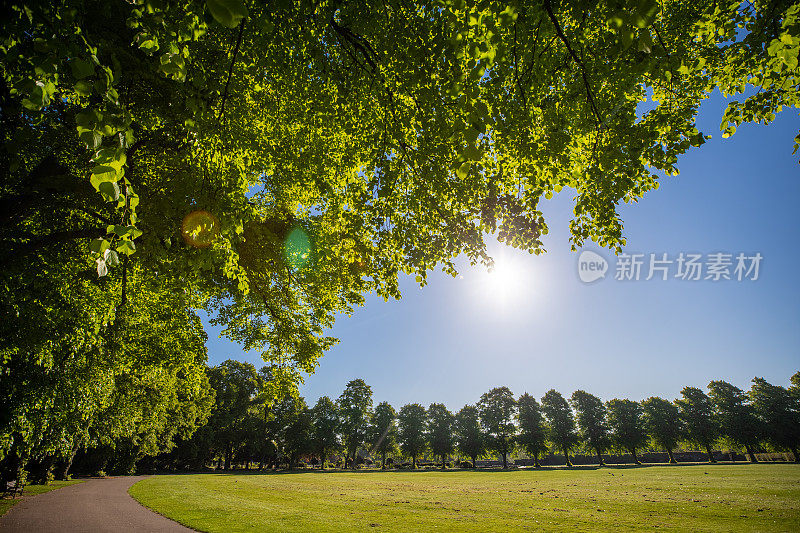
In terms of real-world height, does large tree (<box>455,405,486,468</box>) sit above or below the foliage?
below

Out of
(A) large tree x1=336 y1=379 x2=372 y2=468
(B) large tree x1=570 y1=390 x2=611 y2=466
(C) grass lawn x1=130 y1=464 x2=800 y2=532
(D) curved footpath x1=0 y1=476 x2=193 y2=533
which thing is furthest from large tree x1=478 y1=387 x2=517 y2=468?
(D) curved footpath x1=0 y1=476 x2=193 y2=533

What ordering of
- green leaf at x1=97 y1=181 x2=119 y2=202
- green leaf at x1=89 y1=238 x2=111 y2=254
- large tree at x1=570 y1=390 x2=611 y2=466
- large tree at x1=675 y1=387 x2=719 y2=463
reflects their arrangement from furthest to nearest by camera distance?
1. large tree at x1=570 y1=390 x2=611 y2=466
2. large tree at x1=675 y1=387 x2=719 y2=463
3. green leaf at x1=89 y1=238 x2=111 y2=254
4. green leaf at x1=97 y1=181 x2=119 y2=202

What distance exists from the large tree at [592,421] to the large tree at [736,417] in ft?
74.3

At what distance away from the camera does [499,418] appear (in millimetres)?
82250

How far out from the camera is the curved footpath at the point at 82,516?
12.5m

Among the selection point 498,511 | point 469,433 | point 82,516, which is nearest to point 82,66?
point 498,511

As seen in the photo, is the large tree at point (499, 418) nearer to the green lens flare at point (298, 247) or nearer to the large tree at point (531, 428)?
the large tree at point (531, 428)

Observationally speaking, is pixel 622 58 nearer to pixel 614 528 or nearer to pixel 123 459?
pixel 614 528

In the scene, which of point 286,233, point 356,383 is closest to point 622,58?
point 286,233

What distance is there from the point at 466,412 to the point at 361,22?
9010cm

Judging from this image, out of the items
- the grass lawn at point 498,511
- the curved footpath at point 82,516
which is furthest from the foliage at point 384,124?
the grass lawn at point 498,511

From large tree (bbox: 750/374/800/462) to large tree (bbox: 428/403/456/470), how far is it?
6381 cm

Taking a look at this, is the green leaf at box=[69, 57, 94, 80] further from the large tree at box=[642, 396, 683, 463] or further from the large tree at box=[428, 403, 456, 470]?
the large tree at box=[642, 396, 683, 463]

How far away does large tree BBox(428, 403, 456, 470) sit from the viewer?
3285 inches
